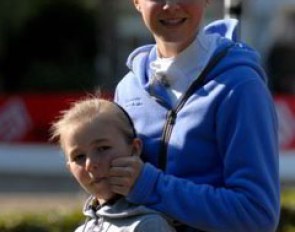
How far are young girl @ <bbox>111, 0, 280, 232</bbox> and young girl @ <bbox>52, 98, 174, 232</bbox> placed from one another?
1.4 inches

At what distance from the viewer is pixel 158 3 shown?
11.4 feet

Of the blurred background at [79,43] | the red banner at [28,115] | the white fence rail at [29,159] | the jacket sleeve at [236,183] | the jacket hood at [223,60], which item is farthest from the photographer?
the blurred background at [79,43]

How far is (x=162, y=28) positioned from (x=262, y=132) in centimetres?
40

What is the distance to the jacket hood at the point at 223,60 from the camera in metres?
3.44

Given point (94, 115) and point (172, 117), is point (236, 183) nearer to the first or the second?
point (172, 117)

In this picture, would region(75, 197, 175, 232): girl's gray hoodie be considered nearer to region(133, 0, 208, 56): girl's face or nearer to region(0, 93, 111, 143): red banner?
region(133, 0, 208, 56): girl's face

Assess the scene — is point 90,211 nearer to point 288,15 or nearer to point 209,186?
point 209,186

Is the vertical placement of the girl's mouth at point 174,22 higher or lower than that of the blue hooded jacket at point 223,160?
higher

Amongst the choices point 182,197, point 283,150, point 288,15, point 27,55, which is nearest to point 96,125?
point 182,197

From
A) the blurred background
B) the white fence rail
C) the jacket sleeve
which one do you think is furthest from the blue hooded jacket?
the blurred background

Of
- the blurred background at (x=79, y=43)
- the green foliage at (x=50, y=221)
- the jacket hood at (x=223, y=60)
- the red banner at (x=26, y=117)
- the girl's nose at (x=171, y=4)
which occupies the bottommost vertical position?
the blurred background at (x=79, y=43)

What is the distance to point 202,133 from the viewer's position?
340 cm

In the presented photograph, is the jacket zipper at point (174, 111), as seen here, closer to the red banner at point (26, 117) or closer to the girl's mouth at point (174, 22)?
the girl's mouth at point (174, 22)

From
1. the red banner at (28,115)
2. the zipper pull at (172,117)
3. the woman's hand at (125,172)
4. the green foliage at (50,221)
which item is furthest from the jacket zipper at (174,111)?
the red banner at (28,115)
